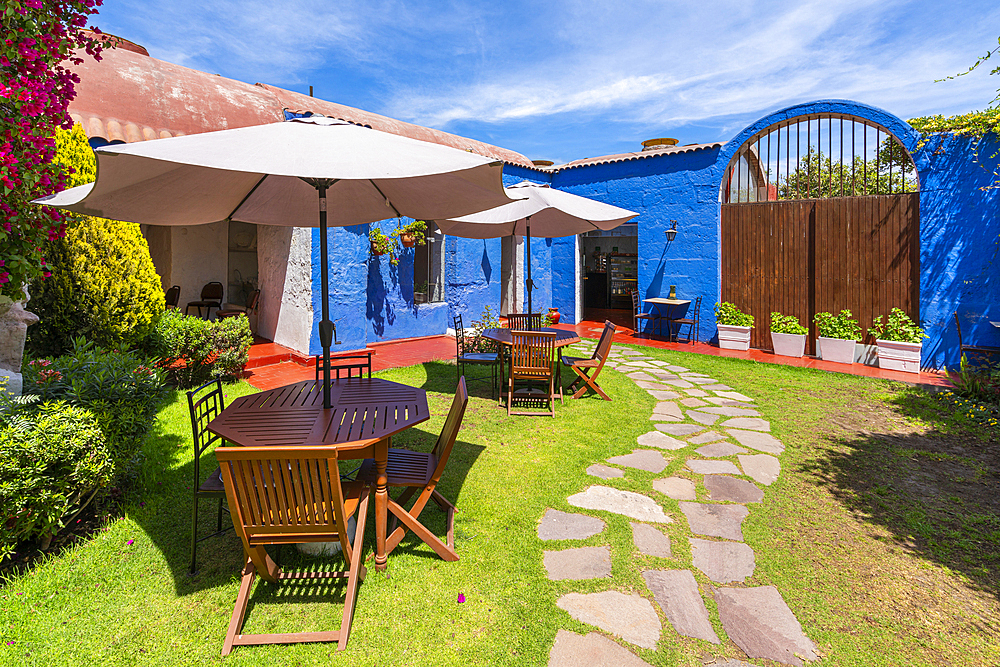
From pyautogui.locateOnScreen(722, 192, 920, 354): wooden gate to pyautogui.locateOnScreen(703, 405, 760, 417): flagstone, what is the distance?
431cm

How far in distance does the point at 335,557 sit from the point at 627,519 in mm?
1809

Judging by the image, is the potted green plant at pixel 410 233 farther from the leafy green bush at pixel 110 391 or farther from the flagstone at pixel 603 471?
the flagstone at pixel 603 471

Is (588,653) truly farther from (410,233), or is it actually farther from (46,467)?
(410,233)

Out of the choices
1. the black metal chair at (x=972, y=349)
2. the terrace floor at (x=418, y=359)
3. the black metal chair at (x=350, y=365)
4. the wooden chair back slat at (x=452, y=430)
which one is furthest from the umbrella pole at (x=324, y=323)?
the black metal chair at (x=972, y=349)

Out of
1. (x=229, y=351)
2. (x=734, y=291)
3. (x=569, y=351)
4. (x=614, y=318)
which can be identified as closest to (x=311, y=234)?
(x=229, y=351)

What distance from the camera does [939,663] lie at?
6.20 feet

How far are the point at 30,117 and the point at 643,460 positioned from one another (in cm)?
488

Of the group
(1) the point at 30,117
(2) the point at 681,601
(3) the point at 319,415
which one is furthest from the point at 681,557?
(1) the point at 30,117

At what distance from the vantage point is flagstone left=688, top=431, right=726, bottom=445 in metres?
4.41

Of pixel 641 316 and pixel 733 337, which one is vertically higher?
pixel 641 316

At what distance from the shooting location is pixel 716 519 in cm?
305

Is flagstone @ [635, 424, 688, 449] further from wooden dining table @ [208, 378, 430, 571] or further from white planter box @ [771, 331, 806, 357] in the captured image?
white planter box @ [771, 331, 806, 357]

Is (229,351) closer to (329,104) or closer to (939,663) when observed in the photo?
(329,104)

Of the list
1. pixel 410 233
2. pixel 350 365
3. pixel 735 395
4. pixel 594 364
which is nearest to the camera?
pixel 350 365
